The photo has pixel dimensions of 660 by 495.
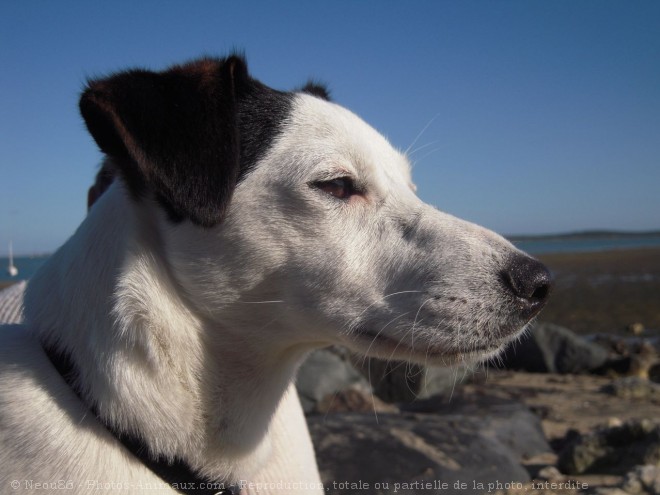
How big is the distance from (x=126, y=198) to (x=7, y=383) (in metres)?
0.81

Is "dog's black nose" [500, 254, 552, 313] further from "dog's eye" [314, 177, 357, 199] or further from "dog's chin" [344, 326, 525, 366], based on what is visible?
"dog's eye" [314, 177, 357, 199]

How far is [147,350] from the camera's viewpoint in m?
2.10

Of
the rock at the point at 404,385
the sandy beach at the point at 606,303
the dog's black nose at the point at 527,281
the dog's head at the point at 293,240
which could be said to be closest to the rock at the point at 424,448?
the dog's head at the point at 293,240

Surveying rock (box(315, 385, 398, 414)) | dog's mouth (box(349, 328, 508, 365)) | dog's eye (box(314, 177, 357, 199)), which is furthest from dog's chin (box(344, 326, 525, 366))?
rock (box(315, 385, 398, 414))

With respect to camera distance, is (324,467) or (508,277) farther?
(324,467)

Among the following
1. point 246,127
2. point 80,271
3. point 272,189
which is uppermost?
point 246,127

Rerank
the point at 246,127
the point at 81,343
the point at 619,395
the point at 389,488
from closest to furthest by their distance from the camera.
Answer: the point at 81,343 → the point at 246,127 → the point at 389,488 → the point at 619,395

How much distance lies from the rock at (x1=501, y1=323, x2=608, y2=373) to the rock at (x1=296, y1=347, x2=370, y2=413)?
2.81m

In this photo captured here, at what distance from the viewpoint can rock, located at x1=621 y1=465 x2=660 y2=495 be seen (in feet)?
11.1

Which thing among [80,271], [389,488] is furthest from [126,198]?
[389,488]

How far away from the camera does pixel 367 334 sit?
91.2 inches

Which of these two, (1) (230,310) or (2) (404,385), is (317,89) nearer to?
(1) (230,310)

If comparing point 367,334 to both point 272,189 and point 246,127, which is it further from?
point 246,127

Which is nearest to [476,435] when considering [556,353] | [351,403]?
[351,403]
